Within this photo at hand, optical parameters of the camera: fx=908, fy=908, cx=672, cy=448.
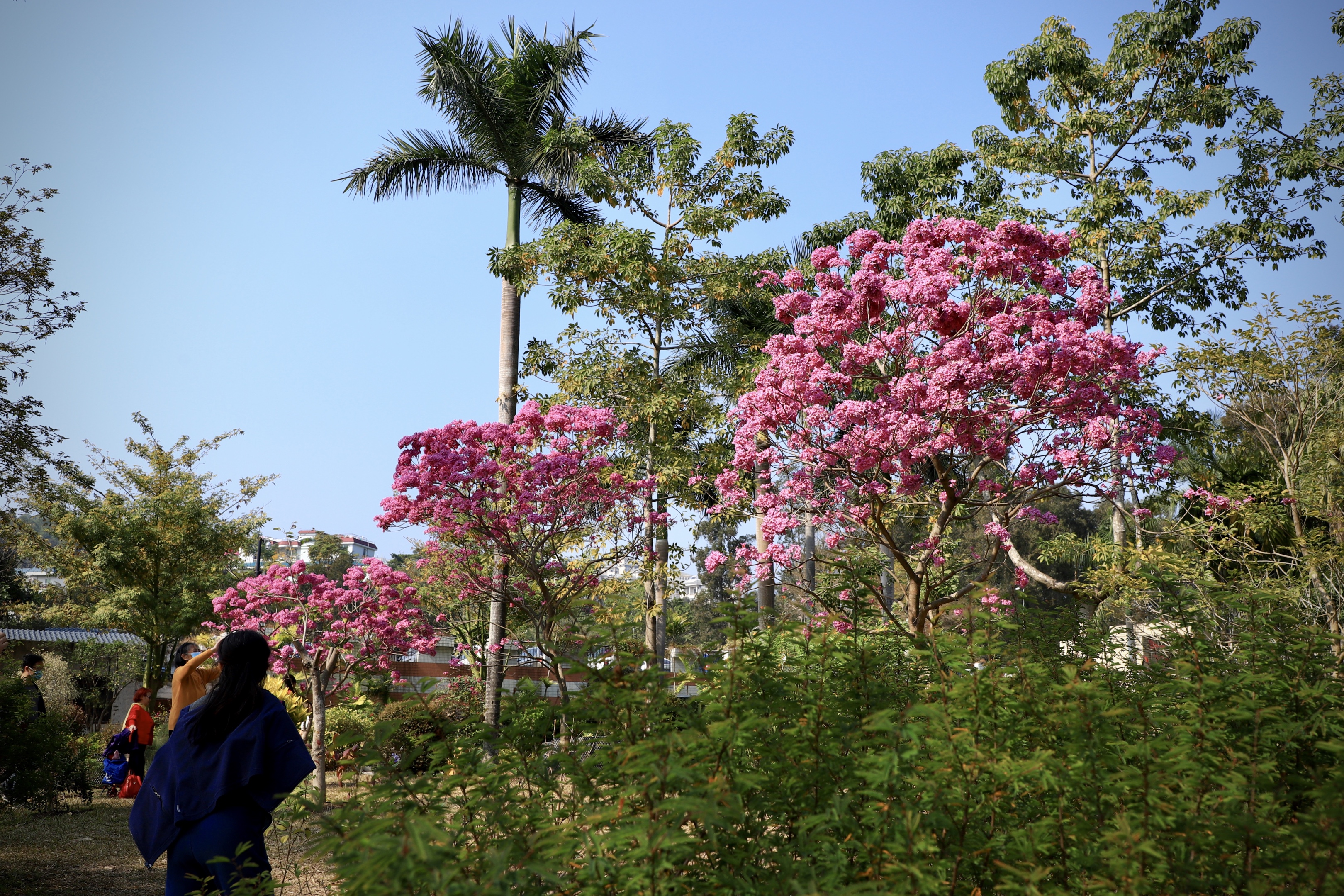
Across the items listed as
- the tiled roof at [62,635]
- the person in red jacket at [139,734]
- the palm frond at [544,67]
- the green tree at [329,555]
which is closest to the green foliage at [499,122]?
the palm frond at [544,67]

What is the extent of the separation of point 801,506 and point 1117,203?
353 inches

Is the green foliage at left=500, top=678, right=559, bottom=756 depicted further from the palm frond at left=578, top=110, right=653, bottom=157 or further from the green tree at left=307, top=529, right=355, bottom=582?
the green tree at left=307, top=529, right=355, bottom=582

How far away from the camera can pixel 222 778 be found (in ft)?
11.8

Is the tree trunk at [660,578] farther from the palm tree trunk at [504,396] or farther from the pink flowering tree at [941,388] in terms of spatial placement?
the pink flowering tree at [941,388]

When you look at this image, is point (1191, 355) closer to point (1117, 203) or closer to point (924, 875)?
point (1117, 203)

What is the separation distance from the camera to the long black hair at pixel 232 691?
12.2ft

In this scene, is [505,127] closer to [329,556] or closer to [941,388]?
[941,388]

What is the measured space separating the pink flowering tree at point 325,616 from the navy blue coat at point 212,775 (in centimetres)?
851

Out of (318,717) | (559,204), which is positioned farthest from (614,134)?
(318,717)

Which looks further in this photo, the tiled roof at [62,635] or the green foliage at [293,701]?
the tiled roof at [62,635]

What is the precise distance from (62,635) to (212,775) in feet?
120

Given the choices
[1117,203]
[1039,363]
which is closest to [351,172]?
[1039,363]

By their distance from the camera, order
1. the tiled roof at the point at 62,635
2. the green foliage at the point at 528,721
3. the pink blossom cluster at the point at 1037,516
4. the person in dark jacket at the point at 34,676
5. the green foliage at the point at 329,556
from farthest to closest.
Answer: the green foliage at the point at 329,556 < the tiled roof at the point at 62,635 < the pink blossom cluster at the point at 1037,516 < the person in dark jacket at the point at 34,676 < the green foliage at the point at 528,721

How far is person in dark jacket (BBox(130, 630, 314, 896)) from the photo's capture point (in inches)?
142
